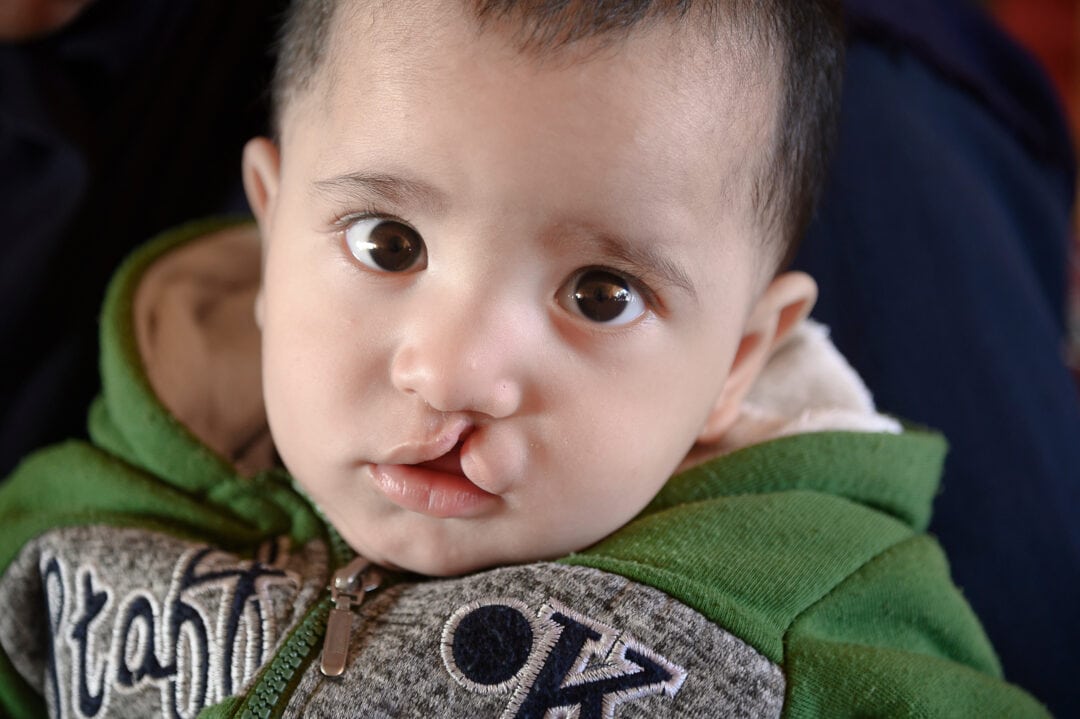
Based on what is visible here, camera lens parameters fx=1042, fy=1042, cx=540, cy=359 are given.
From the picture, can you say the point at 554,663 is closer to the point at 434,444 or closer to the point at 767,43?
the point at 434,444

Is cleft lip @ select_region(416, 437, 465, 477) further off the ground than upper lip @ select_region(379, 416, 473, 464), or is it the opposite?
upper lip @ select_region(379, 416, 473, 464)

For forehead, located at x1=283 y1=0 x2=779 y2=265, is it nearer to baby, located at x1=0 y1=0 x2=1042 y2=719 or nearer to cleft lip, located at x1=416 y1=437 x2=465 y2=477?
baby, located at x1=0 y1=0 x2=1042 y2=719

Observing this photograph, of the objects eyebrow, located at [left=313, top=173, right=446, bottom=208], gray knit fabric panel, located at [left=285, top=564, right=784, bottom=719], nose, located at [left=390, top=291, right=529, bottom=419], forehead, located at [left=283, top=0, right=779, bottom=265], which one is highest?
forehead, located at [left=283, top=0, right=779, bottom=265]

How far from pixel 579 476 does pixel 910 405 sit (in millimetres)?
540

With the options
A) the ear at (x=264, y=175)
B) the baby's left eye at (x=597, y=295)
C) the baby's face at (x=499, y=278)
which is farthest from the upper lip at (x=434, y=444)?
the ear at (x=264, y=175)

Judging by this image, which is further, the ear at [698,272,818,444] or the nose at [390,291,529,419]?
the ear at [698,272,818,444]

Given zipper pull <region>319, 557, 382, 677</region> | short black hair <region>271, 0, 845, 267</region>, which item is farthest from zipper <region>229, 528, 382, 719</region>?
short black hair <region>271, 0, 845, 267</region>

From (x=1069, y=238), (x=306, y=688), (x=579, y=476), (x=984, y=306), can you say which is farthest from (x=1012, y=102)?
(x=306, y=688)

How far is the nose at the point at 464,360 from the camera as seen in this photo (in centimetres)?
70

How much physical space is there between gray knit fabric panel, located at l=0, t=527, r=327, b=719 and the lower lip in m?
0.15

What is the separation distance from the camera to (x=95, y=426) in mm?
1017

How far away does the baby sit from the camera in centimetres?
71

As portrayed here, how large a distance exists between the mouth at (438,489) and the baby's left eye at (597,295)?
5.3 inches

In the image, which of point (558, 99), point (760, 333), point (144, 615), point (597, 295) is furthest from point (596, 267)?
point (144, 615)
